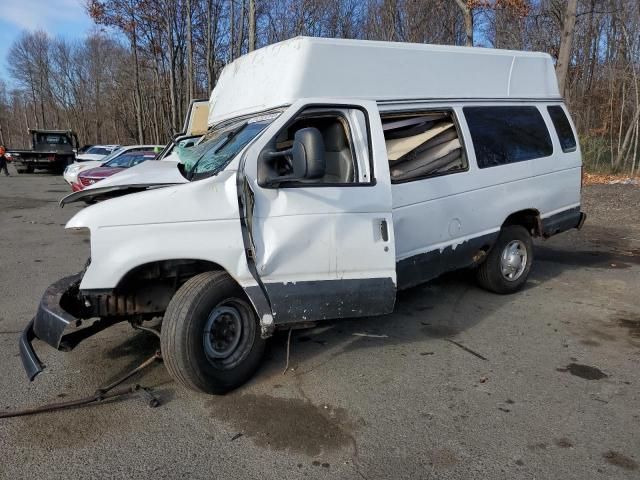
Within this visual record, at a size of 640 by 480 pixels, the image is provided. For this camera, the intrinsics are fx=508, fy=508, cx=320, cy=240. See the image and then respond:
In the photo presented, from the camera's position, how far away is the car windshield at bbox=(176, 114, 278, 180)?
12.2ft

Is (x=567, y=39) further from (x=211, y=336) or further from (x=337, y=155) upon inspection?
(x=211, y=336)

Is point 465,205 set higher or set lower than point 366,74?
lower

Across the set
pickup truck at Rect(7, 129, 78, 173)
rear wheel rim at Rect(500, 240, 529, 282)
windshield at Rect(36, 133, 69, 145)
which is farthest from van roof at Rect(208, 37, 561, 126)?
windshield at Rect(36, 133, 69, 145)

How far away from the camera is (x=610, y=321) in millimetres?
5184

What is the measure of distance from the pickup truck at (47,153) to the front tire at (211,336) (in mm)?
25508

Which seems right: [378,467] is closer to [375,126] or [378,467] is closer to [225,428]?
[225,428]

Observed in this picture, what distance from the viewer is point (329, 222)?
3.68 meters

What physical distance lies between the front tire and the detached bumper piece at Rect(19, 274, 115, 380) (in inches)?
25.5

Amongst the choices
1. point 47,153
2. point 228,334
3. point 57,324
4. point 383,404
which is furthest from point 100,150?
point 383,404

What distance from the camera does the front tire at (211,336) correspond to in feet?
11.2

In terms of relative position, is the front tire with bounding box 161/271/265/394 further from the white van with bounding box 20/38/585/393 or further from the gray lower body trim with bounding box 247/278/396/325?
the gray lower body trim with bounding box 247/278/396/325

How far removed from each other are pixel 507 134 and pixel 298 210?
117 inches

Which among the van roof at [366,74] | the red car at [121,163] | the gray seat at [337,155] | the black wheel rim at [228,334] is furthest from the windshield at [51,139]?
the black wheel rim at [228,334]

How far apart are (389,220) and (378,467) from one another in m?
1.77
